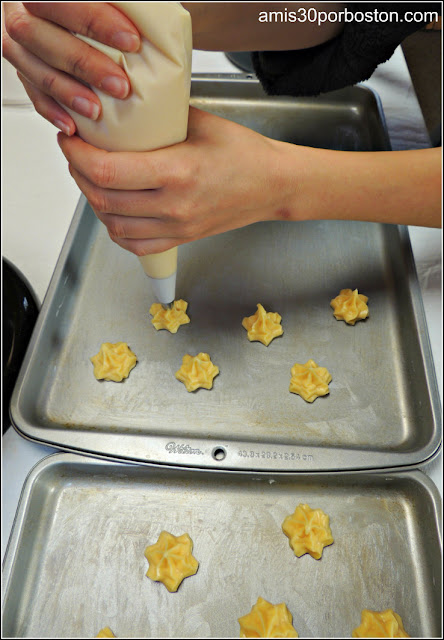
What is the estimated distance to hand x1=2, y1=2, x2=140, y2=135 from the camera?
36cm

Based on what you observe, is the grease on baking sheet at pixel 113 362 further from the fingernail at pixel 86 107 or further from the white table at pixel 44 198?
the fingernail at pixel 86 107

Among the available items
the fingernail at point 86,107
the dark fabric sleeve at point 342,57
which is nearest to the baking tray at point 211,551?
the fingernail at point 86,107

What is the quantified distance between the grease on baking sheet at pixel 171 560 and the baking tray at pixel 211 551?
11 mm

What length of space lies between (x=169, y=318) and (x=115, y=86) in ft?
1.28

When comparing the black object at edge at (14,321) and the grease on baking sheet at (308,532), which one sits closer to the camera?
the grease on baking sheet at (308,532)

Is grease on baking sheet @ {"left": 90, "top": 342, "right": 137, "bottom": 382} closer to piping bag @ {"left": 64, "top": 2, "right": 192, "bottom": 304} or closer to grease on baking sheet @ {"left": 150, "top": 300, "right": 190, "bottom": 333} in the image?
grease on baking sheet @ {"left": 150, "top": 300, "right": 190, "bottom": 333}

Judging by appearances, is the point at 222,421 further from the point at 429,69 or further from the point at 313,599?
the point at 429,69

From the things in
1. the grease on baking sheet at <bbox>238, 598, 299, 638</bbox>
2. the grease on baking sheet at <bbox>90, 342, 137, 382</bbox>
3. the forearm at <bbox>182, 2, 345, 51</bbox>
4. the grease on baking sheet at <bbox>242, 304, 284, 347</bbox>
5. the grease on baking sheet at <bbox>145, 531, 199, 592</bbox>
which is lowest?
the grease on baking sheet at <bbox>238, 598, 299, 638</bbox>

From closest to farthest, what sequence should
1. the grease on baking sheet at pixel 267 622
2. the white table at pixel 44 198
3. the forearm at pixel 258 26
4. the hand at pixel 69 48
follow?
the hand at pixel 69 48
the grease on baking sheet at pixel 267 622
the white table at pixel 44 198
the forearm at pixel 258 26

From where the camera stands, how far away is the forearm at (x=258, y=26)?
744 mm

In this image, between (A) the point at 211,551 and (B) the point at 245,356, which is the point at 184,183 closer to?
(B) the point at 245,356

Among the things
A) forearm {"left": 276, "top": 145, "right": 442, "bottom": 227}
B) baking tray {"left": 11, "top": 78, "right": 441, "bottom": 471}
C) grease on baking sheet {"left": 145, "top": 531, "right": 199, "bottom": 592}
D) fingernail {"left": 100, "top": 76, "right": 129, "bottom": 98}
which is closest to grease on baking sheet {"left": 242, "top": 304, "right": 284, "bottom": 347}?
baking tray {"left": 11, "top": 78, "right": 441, "bottom": 471}

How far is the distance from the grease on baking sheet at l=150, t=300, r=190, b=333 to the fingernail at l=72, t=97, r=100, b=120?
36 centimetres

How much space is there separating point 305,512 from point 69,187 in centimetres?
68
